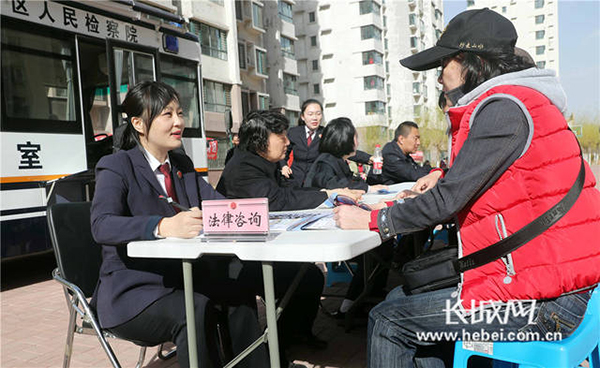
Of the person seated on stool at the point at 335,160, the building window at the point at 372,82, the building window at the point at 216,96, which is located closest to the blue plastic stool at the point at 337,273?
the person seated on stool at the point at 335,160

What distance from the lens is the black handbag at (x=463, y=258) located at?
1480mm

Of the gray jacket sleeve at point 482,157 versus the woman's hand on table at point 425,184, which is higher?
the gray jacket sleeve at point 482,157

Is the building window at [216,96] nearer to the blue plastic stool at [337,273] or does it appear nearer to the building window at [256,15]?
the building window at [256,15]

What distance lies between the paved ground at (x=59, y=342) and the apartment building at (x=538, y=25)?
66.0m

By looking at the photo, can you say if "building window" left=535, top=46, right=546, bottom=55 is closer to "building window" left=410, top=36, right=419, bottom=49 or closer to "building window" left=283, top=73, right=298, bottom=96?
"building window" left=410, top=36, right=419, bottom=49

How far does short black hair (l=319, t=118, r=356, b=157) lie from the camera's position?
4.23 metres

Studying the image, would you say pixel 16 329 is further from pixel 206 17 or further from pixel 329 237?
pixel 206 17

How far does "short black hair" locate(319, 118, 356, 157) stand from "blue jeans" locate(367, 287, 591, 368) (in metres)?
2.50

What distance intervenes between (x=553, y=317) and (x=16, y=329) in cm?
399

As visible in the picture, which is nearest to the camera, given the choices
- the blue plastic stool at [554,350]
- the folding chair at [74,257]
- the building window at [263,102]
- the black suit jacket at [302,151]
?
the blue plastic stool at [554,350]

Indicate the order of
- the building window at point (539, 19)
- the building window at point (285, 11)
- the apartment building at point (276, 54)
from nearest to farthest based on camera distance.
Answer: the apartment building at point (276, 54), the building window at point (285, 11), the building window at point (539, 19)

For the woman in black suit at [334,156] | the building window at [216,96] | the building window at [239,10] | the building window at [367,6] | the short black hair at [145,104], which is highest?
the building window at [367,6]

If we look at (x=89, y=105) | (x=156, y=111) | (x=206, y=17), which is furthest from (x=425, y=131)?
(x=156, y=111)

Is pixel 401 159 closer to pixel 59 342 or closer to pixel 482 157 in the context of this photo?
pixel 59 342
